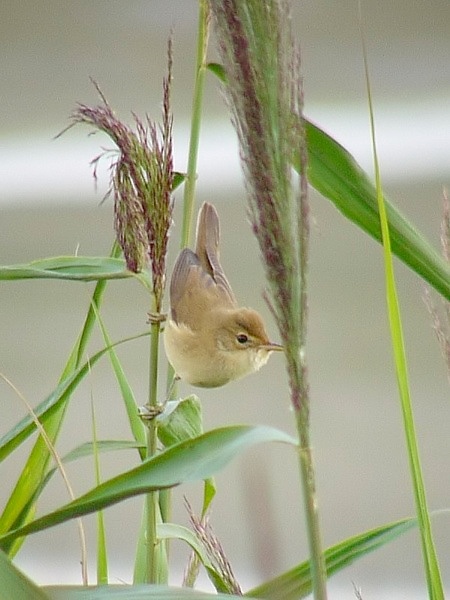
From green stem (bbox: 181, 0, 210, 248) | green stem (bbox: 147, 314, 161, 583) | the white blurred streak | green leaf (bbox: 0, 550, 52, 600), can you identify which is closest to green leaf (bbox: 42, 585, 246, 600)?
green leaf (bbox: 0, 550, 52, 600)

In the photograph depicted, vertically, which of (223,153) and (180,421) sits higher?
(223,153)

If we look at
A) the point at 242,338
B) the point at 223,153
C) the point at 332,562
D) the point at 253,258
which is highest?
the point at 223,153

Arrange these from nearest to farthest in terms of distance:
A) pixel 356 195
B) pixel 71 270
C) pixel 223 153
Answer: pixel 356 195 → pixel 71 270 → pixel 223 153

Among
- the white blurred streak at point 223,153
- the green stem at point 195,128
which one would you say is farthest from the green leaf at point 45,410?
the white blurred streak at point 223,153

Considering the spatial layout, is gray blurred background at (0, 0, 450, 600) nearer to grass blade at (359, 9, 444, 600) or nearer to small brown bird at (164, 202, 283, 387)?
small brown bird at (164, 202, 283, 387)

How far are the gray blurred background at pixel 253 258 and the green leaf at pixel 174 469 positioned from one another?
0.82 metres

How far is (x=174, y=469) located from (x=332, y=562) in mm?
201

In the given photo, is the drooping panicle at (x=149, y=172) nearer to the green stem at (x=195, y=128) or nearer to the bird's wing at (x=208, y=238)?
the green stem at (x=195, y=128)

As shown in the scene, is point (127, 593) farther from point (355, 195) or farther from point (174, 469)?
point (355, 195)

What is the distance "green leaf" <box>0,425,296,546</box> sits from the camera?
27 cm

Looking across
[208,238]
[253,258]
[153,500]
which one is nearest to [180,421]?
[153,500]

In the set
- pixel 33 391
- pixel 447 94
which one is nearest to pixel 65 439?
pixel 33 391

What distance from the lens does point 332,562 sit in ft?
1.44

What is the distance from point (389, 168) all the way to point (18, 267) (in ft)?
2.73
